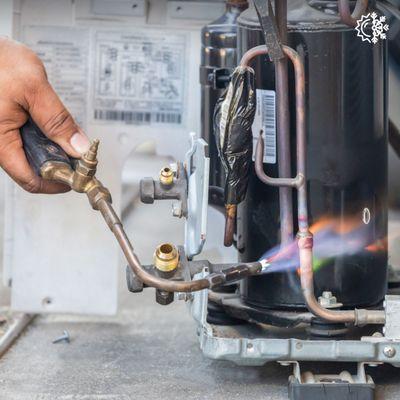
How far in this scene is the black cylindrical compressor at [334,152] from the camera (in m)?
1.55

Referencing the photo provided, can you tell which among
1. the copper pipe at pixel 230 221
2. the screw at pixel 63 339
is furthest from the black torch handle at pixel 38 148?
the screw at pixel 63 339

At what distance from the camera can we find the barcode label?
2064 millimetres

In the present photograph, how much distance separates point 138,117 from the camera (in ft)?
6.77

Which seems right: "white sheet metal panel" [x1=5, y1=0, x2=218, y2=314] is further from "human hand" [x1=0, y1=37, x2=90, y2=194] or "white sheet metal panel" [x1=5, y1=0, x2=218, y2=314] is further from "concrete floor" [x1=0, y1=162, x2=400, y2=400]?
"human hand" [x1=0, y1=37, x2=90, y2=194]

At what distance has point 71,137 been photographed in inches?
67.4

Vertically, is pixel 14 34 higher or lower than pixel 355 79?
higher

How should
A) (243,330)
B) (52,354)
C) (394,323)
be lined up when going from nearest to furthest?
(394,323)
(243,330)
(52,354)

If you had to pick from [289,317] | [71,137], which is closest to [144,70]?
[71,137]

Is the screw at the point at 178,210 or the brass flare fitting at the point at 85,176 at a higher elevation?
the brass flare fitting at the point at 85,176

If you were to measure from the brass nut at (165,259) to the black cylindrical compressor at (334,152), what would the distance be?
22 cm

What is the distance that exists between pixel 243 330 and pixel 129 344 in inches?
12.1

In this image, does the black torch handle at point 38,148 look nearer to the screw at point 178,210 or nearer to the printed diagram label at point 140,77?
the screw at point 178,210

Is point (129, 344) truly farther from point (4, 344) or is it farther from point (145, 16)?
point (145, 16)

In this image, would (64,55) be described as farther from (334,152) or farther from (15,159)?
(334,152)
